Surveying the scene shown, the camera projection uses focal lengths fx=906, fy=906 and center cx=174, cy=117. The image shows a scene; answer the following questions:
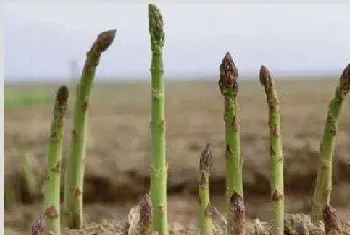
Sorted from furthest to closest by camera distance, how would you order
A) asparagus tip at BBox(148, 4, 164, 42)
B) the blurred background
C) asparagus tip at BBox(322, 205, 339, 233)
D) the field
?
the field
the blurred background
asparagus tip at BBox(148, 4, 164, 42)
asparagus tip at BBox(322, 205, 339, 233)

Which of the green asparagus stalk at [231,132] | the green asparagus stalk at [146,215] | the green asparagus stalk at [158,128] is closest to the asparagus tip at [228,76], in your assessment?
the green asparagus stalk at [231,132]

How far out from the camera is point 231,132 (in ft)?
4.58

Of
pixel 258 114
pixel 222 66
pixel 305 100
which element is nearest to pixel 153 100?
pixel 222 66

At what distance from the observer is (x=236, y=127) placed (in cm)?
140

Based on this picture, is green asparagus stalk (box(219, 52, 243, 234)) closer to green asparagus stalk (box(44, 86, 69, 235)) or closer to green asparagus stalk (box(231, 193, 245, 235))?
green asparagus stalk (box(231, 193, 245, 235))

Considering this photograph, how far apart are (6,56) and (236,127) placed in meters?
0.50

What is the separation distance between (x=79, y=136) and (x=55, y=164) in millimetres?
70

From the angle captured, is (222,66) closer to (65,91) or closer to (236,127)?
(236,127)

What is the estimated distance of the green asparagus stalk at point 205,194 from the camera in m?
1.47

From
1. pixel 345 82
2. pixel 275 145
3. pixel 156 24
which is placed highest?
pixel 156 24

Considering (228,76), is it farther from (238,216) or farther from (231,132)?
(238,216)

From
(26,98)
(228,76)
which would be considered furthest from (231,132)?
(26,98)

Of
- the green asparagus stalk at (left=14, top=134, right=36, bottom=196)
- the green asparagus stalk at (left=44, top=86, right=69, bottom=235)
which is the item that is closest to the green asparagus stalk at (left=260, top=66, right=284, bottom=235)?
the green asparagus stalk at (left=44, top=86, right=69, bottom=235)

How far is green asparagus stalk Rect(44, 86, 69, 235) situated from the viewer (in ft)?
5.05
